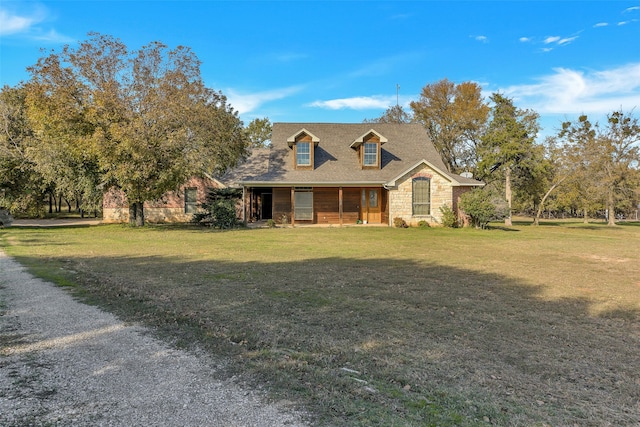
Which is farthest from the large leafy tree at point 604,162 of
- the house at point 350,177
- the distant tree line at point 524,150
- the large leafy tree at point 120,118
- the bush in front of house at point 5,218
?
the bush in front of house at point 5,218

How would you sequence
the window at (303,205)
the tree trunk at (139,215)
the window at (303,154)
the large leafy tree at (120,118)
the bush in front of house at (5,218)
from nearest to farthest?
1. the large leafy tree at (120,118)
2. the tree trunk at (139,215)
3. the bush in front of house at (5,218)
4. the window at (303,154)
5. the window at (303,205)

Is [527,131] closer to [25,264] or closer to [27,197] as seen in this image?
[25,264]

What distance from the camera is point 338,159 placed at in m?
26.4

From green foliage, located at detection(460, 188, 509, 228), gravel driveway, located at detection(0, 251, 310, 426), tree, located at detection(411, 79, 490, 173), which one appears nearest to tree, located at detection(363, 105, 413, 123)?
tree, located at detection(411, 79, 490, 173)

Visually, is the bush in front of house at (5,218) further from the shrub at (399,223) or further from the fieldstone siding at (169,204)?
the shrub at (399,223)

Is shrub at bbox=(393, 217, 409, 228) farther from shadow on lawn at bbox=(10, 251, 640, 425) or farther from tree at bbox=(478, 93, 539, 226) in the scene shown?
shadow on lawn at bbox=(10, 251, 640, 425)

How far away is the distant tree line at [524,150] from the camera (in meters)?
31.1

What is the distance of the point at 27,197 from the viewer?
24266mm

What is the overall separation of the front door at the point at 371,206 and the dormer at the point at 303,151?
3.99m

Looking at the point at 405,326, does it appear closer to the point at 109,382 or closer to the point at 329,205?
the point at 109,382

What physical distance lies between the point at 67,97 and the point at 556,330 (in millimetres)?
21960

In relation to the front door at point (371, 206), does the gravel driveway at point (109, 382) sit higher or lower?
lower

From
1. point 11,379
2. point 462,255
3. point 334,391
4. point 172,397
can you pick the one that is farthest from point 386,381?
point 462,255

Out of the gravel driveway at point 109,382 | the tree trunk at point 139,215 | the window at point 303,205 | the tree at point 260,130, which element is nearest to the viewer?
the gravel driveway at point 109,382
